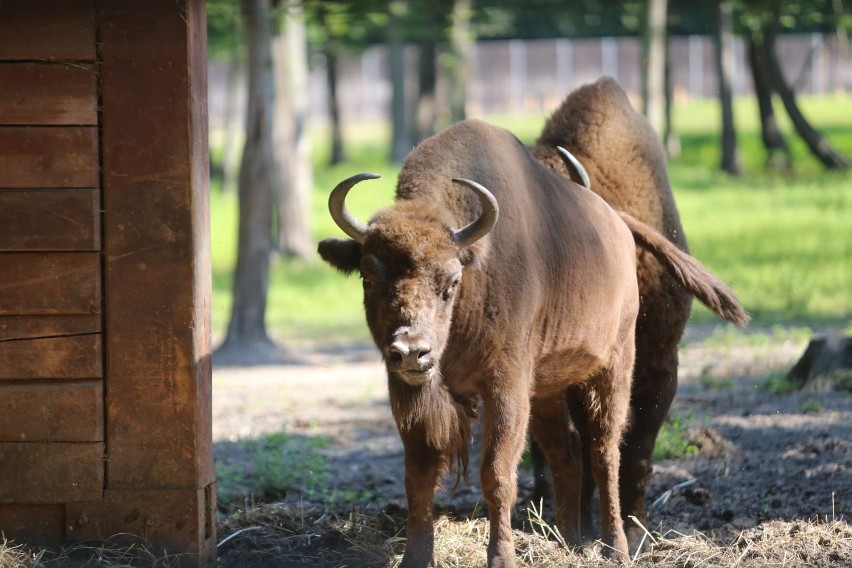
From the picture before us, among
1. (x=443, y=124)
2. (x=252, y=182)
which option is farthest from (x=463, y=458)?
(x=443, y=124)

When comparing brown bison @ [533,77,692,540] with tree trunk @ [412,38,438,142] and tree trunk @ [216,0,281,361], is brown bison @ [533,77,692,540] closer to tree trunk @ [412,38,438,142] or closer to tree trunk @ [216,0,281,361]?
tree trunk @ [216,0,281,361]

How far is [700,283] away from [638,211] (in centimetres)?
84

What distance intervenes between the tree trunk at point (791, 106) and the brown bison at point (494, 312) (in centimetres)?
1500

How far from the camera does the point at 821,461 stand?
6895 millimetres

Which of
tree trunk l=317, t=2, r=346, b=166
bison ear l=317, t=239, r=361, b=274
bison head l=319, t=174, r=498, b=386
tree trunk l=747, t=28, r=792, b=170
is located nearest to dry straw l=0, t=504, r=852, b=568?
bison head l=319, t=174, r=498, b=386

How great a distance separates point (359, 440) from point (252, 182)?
4.85 metres

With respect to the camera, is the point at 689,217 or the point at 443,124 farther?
the point at 443,124

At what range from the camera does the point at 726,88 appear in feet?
84.2

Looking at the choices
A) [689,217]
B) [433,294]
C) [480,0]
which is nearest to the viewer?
[433,294]

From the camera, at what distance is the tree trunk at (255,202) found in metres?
12.5

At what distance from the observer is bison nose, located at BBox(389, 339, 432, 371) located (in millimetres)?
4527

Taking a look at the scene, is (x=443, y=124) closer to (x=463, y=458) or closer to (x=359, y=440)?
(x=359, y=440)

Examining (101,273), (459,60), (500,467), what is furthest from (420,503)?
(459,60)

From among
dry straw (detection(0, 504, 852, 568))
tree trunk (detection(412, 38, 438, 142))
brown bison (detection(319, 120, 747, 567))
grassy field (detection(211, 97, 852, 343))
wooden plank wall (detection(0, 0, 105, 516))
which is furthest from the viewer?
tree trunk (detection(412, 38, 438, 142))
